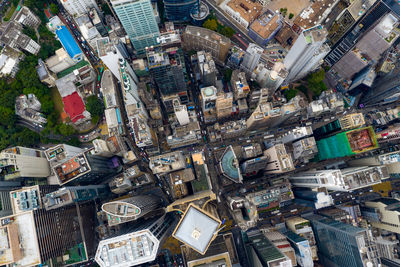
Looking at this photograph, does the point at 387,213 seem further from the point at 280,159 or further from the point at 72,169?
the point at 72,169

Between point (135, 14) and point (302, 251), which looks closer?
point (302, 251)

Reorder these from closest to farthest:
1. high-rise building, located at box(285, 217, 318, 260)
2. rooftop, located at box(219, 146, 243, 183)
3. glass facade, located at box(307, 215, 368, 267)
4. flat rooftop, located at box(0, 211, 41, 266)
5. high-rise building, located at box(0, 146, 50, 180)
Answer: flat rooftop, located at box(0, 211, 41, 266) < glass facade, located at box(307, 215, 368, 267) < high-rise building, located at box(0, 146, 50, 180) < high-rise building, located at box(285, 217, 318, 260) < rooftop, located at box(219, 146, 243, 183)

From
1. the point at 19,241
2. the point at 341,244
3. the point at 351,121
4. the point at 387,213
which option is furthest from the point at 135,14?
the point at 387,213

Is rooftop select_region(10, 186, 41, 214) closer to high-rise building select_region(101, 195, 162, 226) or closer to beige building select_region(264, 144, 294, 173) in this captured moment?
high-rise building select_region(101, 195, 162, 226)

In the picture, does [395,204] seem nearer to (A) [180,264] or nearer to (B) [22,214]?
(A) [180,264]

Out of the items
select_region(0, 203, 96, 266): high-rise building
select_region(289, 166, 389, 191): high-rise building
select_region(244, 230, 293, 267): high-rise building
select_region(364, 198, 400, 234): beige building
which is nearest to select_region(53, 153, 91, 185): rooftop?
select_region(0, 203, 96, 266): high-rise building
